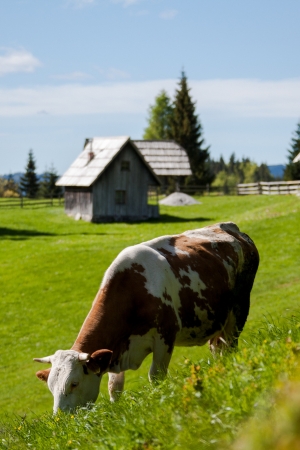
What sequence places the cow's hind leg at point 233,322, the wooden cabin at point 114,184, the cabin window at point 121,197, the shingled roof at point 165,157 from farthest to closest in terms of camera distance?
the shingled roof at point 165,157 → the cabin window at point 121,197 → the wooden cabin at point 114,184 → the cow's hind leg at point 233,322

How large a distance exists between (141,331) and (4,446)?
2.88m

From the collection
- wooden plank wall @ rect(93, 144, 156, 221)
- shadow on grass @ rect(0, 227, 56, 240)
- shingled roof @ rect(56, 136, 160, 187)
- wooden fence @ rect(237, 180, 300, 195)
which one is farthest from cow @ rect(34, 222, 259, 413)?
wooden fence @ rect(237, 180, 300, 195)

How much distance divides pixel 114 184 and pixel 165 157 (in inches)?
784

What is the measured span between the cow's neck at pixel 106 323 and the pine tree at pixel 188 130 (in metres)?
74.3

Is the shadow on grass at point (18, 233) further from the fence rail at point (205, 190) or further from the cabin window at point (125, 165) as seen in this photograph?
the fence rail at point (205, 190)

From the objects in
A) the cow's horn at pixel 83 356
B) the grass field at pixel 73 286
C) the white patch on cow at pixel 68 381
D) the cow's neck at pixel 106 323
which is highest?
the cow's neck at pixel 106 323

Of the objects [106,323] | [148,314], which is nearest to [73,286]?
[148,314]

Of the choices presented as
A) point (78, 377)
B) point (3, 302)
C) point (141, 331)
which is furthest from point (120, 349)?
point (3, 302)

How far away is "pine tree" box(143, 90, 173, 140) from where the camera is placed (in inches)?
4003

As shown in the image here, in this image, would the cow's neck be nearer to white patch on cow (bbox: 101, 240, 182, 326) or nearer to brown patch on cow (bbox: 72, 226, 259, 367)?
brown patch on cow (bbox: 72, 226, 259, 367)

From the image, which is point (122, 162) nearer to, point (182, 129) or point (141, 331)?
point (182, 129)

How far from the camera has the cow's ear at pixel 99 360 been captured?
7.70 meters

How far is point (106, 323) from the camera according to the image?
Result: 27.4ft

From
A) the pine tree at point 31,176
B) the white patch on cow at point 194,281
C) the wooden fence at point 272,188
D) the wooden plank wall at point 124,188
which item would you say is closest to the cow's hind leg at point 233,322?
the white patch on cow at point 194,281
